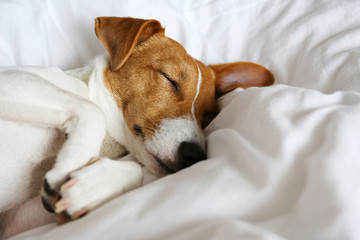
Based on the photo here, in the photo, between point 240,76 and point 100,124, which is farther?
point 240,76

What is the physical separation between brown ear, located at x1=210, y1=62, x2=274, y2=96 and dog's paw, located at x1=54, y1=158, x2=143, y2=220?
42.6 inches

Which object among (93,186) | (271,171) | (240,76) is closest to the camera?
(271,171)

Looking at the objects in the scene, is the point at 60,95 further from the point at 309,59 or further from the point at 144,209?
the point at 309,59

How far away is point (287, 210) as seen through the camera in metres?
0.86

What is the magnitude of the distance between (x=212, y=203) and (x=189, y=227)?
0.31 feet

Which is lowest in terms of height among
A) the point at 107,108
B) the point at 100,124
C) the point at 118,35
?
the point at 107,108

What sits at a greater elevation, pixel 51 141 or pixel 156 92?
pixel 156 92

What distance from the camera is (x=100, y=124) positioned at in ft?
4.20

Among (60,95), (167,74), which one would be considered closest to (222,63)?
(167,74)

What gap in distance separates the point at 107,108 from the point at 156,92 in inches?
11.0

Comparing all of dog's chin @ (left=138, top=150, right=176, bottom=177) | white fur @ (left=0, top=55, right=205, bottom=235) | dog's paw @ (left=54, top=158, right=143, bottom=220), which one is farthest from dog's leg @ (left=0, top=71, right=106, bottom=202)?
dog's chin @ (left=138, top=150, right=176, bottom=177)

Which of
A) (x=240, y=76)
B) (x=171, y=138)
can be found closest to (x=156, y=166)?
(x=171, y=138)

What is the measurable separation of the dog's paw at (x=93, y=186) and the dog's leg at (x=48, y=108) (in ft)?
0.35

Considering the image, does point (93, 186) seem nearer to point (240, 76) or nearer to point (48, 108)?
point (48, 108)
